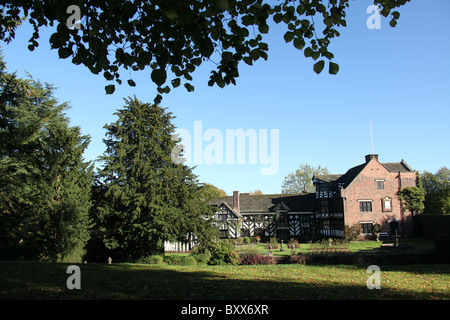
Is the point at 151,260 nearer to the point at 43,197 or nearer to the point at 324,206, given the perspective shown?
the point at 43,197

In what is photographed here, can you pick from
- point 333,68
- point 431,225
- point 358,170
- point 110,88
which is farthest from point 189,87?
point 358,170

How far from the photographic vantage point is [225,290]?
8.22 metres

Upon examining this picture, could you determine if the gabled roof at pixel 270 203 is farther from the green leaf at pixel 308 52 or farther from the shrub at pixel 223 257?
the green leaf at pixel 308 52

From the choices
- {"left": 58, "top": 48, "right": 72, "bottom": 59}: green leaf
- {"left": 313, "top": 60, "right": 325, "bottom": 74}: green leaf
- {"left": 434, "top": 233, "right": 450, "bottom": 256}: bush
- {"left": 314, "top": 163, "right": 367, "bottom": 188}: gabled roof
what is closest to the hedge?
{"left": 314, "top": 163, "right": 367, "bottom": 188}: gabled roof

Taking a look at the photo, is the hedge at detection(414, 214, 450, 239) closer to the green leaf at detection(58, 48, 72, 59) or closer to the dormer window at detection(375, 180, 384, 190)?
the dormer window at detection(375, 180, 384, 190)

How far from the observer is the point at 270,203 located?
4631 cm

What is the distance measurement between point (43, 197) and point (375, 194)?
36.6 meters

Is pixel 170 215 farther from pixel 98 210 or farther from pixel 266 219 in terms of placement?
pixel 266 219

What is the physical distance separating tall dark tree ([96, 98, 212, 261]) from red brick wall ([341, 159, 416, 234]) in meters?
22.1

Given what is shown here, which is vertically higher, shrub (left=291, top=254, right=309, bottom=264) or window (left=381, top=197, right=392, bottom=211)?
window (left=381, top=197, right=392, bottom=211)

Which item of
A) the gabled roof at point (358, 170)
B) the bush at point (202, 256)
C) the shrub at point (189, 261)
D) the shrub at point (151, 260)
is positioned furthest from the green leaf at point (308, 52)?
the gabled roof at point (358, 170)

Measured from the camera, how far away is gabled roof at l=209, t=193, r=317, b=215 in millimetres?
44031

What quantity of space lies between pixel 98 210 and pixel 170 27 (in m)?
19.7
